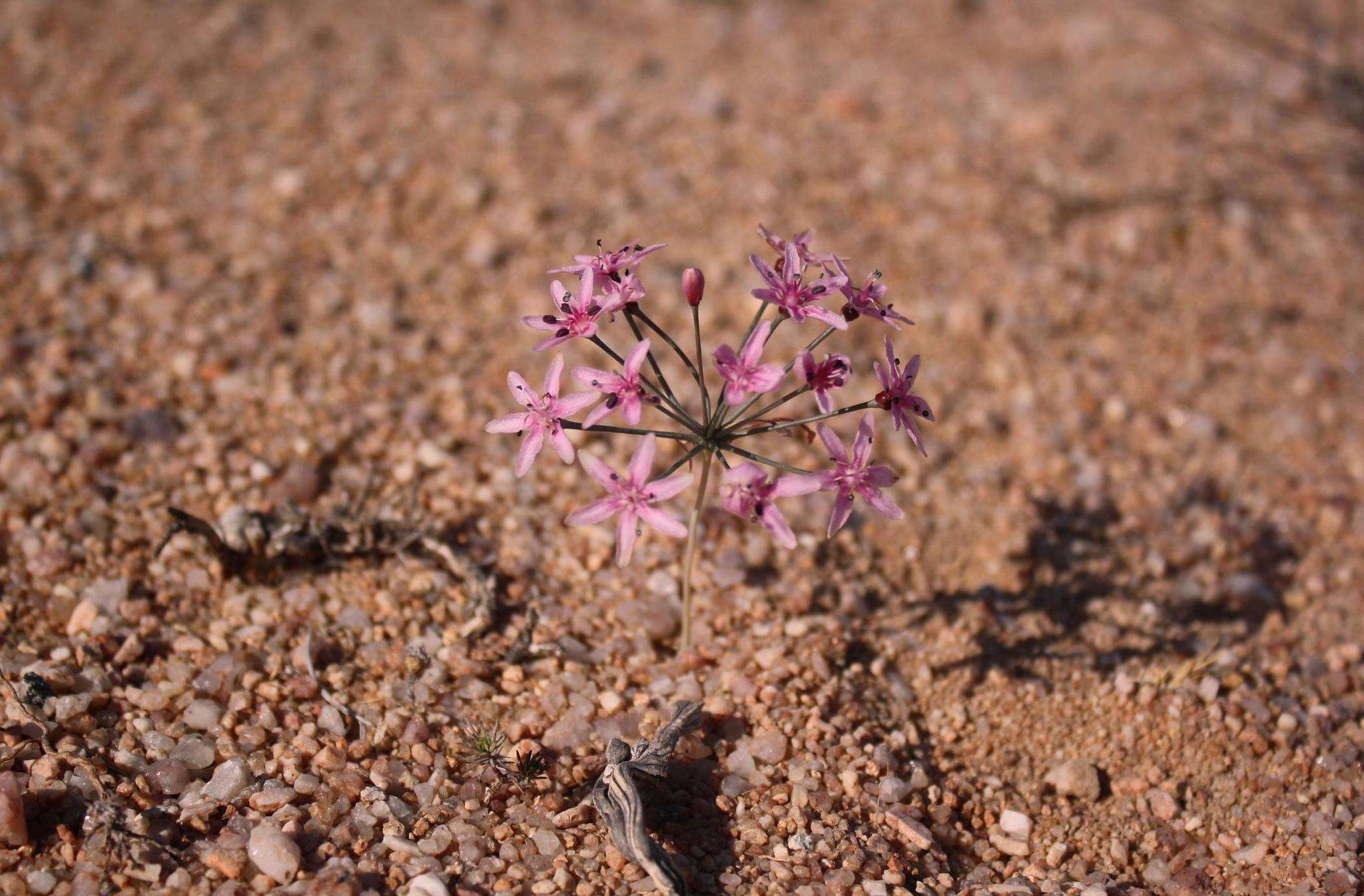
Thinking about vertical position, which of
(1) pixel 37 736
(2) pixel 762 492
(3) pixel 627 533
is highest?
(2) pixel 762 492

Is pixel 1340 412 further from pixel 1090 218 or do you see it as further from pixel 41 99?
pixel 41 99

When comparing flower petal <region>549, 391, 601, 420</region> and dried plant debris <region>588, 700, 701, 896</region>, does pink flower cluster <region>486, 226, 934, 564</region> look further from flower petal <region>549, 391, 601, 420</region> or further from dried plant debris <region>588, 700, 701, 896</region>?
dried plant debris <region>588, 700, 701, 896</region>

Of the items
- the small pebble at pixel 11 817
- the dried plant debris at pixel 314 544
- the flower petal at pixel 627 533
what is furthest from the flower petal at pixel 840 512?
the small pebble at pixel 11 817

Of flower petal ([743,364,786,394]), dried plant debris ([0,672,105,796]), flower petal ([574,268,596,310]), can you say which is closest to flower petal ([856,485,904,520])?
flower petal ([743,364,786,394])

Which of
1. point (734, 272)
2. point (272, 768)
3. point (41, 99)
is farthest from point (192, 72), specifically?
point (272, 768)

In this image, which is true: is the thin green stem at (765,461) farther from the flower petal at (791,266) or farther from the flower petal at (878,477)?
the flower petal at (791,266)

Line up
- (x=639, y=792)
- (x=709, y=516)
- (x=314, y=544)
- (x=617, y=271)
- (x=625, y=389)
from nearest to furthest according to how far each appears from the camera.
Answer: (x=625, y=389) < (x=639, y=792) < (x=617, y=271) < (x=314, y=544) < (x=709, y=516)

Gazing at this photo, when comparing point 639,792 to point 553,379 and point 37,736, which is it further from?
point 37,736

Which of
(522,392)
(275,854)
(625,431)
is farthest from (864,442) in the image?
(275,854)
